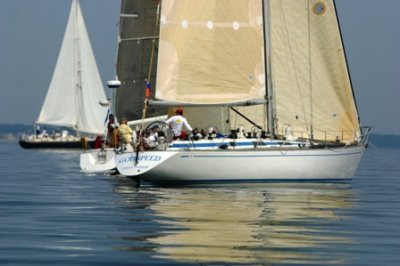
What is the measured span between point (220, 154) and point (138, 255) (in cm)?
1547

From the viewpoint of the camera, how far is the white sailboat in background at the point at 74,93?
3947 inches

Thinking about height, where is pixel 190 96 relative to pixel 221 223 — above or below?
above

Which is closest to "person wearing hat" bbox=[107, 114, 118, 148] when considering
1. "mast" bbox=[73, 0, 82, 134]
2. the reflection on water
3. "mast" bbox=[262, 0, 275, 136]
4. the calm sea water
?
"mast" bbox=[262, 0, 275, 136]

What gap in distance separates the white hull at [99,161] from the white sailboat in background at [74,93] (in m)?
53.6

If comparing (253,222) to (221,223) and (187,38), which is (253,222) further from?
(187,38)

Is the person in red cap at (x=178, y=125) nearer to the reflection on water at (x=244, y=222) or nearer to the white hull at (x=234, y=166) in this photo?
the white hull at (x=234, y=166)

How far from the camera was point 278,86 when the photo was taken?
1449 inches

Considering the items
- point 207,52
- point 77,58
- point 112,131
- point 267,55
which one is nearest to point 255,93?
point 267,55

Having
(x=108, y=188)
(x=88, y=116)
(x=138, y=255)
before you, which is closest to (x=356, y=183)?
(x=108, y=188)

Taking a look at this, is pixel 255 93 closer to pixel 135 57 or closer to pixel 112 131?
pixel 112 131

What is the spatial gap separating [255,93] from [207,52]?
1783mm

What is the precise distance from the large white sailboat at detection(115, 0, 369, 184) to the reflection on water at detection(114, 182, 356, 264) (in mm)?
750

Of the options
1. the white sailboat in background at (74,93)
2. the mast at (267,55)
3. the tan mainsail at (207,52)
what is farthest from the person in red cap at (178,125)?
the white sailboat in background at (74,93)

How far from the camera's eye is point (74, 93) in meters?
102
